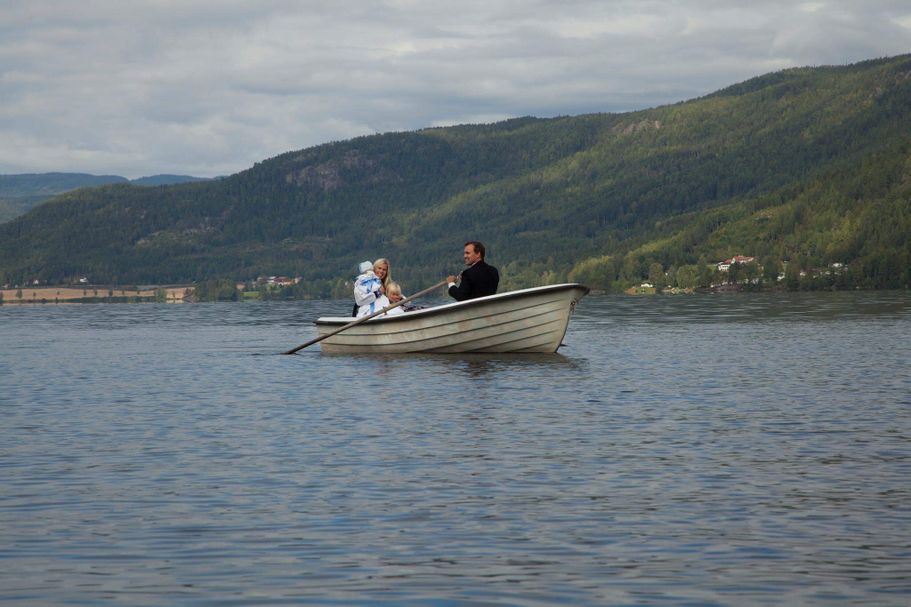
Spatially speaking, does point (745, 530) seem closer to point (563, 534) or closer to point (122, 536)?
point (563, 534)

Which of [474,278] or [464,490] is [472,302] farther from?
[464,490]

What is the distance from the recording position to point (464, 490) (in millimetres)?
16906

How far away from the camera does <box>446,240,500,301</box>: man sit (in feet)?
128

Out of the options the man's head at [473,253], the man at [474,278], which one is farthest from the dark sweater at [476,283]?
the man's head at [473,253]

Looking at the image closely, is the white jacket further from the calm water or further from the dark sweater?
the calm water

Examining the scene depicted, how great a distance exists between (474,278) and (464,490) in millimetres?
22338

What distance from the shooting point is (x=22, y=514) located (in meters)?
15.9

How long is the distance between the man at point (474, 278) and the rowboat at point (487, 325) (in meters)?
0.54

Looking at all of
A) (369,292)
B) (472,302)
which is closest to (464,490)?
(472,302)

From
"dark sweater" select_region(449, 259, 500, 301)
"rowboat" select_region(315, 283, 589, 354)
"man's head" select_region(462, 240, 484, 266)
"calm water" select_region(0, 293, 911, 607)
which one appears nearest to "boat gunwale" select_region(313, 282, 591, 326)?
"rowboat" select_region(315, 283, 589, 354)

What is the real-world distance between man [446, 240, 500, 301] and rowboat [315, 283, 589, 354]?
1.78ft

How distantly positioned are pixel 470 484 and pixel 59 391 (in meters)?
18.6

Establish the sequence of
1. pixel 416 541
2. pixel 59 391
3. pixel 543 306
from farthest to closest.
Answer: pixel 543 306 < pixel 59 391 < pixel 416 541

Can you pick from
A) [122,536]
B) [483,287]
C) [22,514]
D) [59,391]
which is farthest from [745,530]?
[483,287]
